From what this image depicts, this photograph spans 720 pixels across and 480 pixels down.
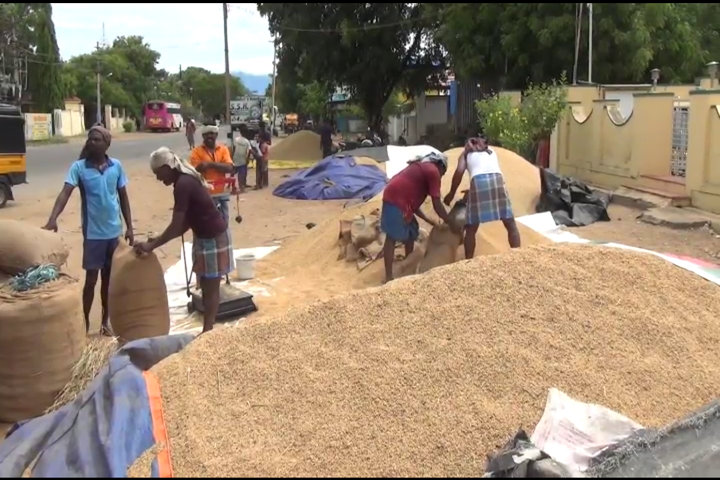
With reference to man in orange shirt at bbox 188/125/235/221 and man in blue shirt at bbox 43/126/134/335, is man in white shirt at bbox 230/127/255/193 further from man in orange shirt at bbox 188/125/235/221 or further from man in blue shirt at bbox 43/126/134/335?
man in blue shirt at bbox 43/126/134/335

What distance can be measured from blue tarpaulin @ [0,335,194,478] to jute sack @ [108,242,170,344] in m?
1.36

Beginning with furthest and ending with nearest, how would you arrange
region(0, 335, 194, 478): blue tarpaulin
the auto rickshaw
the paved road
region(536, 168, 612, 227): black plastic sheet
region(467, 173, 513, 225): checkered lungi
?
1. the paved road
2. the auto rickshaw
3. region(536, 168, 612, 227): black plastic sheet
4. region(467, 173, 513, 225): checkered lungi
5. region(0, 335, 194, 478): blue tarpaulin

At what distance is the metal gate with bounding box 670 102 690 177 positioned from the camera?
1107 centimetres

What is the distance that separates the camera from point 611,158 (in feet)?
41.0

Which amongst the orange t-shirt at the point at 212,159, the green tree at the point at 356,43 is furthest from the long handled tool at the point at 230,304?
the green tree at the point at 356,43

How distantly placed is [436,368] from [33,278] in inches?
93.5

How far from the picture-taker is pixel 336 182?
46.5 ft

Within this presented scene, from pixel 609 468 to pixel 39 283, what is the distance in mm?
3112

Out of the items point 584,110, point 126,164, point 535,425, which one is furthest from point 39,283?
point 126,164

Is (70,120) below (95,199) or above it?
above

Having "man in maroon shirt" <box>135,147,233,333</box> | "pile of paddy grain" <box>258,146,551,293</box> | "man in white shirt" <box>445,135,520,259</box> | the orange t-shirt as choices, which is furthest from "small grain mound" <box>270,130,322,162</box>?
"man in maroon shirt" <box>135,147,233,333</box>

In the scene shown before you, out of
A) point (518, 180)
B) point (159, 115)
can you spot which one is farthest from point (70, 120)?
point (518, 180)

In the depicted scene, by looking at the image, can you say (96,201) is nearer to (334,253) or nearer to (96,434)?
(96,434)

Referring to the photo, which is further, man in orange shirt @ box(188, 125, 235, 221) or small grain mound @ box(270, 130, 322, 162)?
small grain mound @ box(270, 130, 322, 162)
